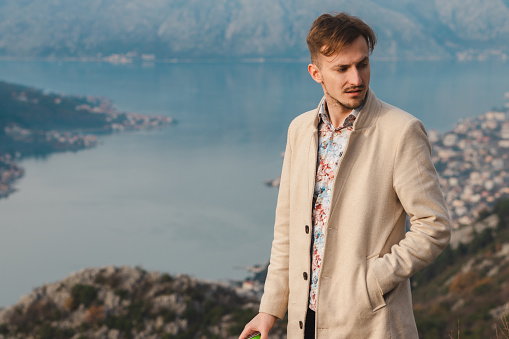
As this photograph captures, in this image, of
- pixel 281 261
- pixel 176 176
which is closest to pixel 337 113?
pixel 281 261

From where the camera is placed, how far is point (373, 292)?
992mm

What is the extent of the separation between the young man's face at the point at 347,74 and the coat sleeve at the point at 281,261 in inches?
6.8

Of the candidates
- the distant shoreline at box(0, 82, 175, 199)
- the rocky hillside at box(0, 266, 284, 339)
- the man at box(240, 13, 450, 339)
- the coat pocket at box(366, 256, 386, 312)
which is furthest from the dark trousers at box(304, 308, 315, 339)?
the distant shoreline at box(0, 82, 175, 199)

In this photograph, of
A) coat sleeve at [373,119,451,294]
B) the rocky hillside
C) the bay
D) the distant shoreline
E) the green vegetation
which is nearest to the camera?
coat sleeve at [373,119,451,294]

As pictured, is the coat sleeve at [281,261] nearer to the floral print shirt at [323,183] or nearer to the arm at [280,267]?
the arm at [280,267]

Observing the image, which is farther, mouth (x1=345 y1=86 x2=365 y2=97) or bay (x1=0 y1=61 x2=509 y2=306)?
bay (x1=0 y1=61 x2=509 y2=306)

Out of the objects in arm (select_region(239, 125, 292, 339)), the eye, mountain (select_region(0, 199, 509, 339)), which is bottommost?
arm (select_region(239, 125, 292, 339))

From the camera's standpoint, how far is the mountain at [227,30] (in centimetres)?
9669

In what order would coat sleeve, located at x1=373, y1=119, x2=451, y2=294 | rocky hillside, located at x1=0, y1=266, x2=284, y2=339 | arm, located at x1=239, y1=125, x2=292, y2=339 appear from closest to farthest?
coat sleeve, located at x1=373, y1=119, x2=451, y2=294 → arm, located at x1=239, y1=125, x2=292, y2=339 → rocky hillside, located at x1=0, y1=266, x2=284, y2=339

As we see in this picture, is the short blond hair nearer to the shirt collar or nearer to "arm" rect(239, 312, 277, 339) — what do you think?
the shirt collar

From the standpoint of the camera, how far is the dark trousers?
1.11 meters

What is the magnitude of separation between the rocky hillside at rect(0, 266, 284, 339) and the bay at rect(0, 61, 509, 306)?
744 inches

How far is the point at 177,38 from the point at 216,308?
98.6 m

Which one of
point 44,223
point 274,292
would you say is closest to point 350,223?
point 274,292
